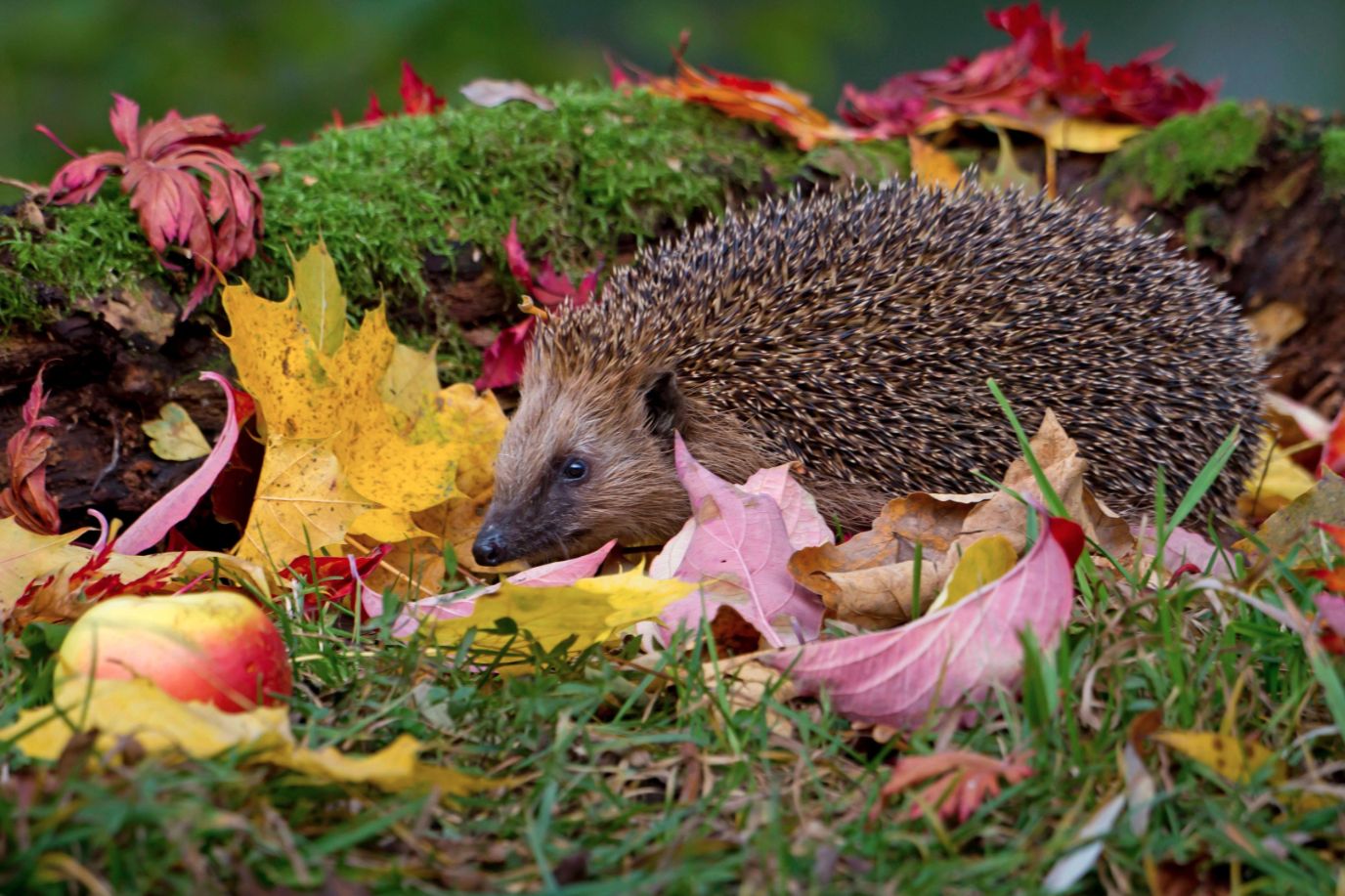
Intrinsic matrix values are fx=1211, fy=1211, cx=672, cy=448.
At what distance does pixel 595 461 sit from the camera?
13.7 feet

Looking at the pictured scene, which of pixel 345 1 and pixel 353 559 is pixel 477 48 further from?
pixel 353 559

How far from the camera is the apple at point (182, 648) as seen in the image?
236 cm

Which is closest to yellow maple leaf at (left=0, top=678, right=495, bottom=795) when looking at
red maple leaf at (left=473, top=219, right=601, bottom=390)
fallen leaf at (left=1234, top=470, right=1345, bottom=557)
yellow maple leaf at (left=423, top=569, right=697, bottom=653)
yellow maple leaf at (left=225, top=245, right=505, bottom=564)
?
yellow maple leaf at (left=423, top=569, right=697, bottom=653)

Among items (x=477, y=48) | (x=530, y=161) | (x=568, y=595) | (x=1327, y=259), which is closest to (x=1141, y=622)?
(x=568, y=595)

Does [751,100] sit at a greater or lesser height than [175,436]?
greater

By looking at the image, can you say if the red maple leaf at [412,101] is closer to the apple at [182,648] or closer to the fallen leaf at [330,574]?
the fallen leaf at [330,574]

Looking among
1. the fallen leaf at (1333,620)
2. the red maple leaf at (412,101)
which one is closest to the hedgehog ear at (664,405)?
the fallen leaf at (1333,620)

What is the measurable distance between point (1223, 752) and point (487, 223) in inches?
132

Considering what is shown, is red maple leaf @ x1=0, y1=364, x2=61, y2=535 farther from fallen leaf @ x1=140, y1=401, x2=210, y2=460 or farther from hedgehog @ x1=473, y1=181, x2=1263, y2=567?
hedgehog @ x1=473, y1=181, x2=1263, y2=567

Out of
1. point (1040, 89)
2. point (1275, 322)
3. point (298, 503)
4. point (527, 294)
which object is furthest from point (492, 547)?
point (1275, 322)

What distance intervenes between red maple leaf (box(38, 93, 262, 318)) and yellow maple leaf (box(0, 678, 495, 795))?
2.12 metres

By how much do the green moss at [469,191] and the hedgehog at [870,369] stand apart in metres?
0.71

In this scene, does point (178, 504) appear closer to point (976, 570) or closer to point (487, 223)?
point (487, 223)

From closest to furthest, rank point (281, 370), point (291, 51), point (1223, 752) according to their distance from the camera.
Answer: point (1223, 752) → point (281, 370) → point (291, 51)
